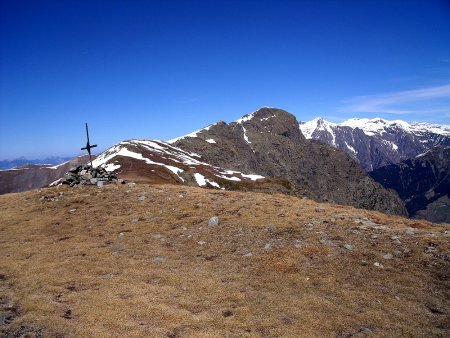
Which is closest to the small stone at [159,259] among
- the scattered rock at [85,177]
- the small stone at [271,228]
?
the small stone at [271,228]

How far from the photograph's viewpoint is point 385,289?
578 inches

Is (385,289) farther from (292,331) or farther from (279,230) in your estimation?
(279,230)

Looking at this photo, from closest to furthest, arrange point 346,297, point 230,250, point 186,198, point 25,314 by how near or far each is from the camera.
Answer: point 25,314 → point 346,297 → point 230,250 → point 186,198

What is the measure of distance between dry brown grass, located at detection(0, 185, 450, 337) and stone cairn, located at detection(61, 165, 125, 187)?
29.2 feet

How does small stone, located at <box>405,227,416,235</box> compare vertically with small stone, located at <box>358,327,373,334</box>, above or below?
above

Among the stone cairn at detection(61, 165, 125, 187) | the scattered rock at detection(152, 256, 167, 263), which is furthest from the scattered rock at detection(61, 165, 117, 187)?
the scattered rock at detection(152, 256, 167, 263)

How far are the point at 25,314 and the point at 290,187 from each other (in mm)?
115457

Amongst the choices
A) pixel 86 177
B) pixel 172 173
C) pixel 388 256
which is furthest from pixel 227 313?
pixel 172 173

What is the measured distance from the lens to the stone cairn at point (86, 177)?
35.8m

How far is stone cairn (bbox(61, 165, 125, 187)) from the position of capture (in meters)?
35.8

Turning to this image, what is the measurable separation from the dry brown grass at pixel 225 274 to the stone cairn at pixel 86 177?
8.90 m

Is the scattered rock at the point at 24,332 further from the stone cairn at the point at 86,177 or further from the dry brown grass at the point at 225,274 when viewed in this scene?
the stone cairn at the point at 86,177

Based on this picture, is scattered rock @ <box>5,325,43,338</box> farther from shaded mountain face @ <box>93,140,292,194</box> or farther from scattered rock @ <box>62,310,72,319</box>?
shaded mountain face @ <box>93,140,292,194</box>

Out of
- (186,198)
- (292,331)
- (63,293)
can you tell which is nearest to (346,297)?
(292,331)
